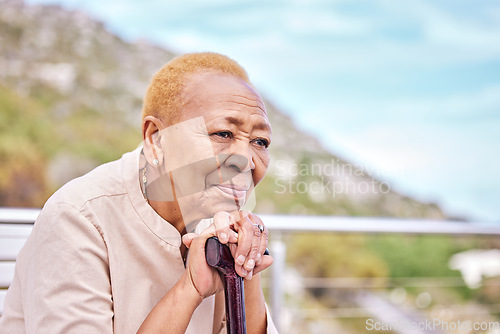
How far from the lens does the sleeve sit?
32.7 inches

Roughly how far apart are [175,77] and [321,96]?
10.6 m

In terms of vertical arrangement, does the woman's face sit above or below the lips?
above

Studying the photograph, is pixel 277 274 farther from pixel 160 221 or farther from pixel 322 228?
pixel 160 221

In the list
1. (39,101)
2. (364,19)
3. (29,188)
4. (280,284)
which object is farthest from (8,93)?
(280,284)

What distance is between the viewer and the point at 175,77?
36.8 inches

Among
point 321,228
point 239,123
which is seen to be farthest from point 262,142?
point 321,228

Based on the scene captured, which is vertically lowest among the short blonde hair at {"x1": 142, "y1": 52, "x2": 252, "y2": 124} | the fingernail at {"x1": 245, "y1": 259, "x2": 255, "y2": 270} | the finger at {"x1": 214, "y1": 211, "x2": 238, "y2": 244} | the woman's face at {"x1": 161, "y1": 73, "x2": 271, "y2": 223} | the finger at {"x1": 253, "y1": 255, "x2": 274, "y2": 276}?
the fingernail at {"x1": 245, "y1": 259, "x2": 255, "y2": 270}

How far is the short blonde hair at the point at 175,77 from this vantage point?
924 mm

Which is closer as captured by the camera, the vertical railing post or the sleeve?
the sleeve

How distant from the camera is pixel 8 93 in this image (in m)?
10.7

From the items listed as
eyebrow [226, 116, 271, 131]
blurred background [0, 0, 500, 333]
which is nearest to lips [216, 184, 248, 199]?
eyebrow [226, 116, 271, 131]

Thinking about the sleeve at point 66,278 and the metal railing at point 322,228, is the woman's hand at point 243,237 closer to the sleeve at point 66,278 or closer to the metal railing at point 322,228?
the sleeve at point 66,278

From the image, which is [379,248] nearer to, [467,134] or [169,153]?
[467,134]

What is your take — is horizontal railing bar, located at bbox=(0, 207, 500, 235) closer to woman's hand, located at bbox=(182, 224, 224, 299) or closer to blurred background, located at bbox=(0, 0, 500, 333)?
woman's hand, located at bbox=(182, 224, 224, 299)
